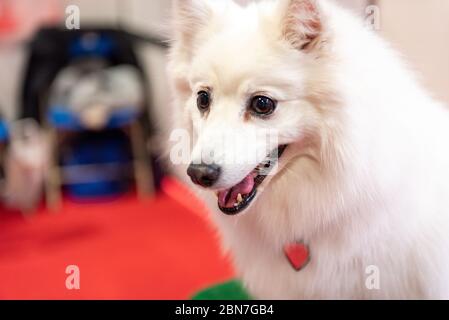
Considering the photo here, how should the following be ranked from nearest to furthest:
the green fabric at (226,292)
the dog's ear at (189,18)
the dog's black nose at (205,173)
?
the dog's black nose at (205,173)
the dog's ear at (189,18)
the green fabric at (226,292)

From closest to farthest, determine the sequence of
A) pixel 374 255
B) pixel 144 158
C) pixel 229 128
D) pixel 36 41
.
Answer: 1. pixel 229 128
2. pixel 374 255
3. pixel 36 41
4. pixel 144 158

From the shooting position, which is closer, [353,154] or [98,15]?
[353,154]

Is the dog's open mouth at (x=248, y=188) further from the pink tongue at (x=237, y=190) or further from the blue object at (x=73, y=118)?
the blue object at (x=73, y=118)

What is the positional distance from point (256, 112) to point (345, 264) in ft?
1.56

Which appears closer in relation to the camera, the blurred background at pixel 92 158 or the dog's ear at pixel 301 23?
the dog's ear at pixel 301 23

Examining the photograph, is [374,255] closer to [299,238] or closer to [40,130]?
[299,238]

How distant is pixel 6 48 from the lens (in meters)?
3.63

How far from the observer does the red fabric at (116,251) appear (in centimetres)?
226

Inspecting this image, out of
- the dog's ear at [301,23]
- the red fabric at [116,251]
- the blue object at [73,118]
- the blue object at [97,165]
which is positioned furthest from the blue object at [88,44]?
the dog's ear at [301,23]

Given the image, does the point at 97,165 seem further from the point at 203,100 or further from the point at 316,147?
the point at 316,147

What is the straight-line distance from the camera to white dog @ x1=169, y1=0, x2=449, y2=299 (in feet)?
3.99

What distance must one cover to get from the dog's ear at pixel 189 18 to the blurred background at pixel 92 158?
48.3 inches
